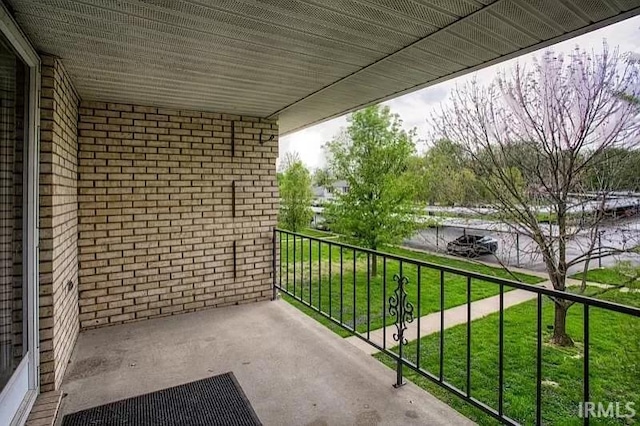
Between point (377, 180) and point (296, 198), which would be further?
point (296, 198)

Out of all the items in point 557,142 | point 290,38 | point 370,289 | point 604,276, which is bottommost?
point 370,289

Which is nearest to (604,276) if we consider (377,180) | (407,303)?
(377,180)

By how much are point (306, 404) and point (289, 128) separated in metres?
3.66

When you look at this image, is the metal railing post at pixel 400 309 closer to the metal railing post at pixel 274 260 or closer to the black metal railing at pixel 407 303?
the black metal railing at pixel 407 303

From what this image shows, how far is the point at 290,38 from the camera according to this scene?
2039 mm

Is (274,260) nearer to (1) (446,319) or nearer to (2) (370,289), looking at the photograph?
(2) (370,289)

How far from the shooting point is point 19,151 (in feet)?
6.59

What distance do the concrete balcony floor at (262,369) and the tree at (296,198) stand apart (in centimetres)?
579

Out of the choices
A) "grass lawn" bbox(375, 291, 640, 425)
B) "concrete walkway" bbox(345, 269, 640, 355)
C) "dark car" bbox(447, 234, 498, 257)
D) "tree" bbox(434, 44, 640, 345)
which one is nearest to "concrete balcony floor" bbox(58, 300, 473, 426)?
"grass lawn" bbox(375, 291, 640, 425)

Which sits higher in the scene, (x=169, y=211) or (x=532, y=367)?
(x=169, y=211)

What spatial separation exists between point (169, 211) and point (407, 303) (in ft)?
8.35

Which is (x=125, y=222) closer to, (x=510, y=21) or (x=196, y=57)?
(x=196, y=57)

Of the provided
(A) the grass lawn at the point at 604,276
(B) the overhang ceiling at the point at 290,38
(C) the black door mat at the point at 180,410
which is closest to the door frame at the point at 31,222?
(B) the overhang ceiling at the point at 290,38

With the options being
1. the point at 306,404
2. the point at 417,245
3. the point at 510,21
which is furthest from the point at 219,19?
the point at 417,245
